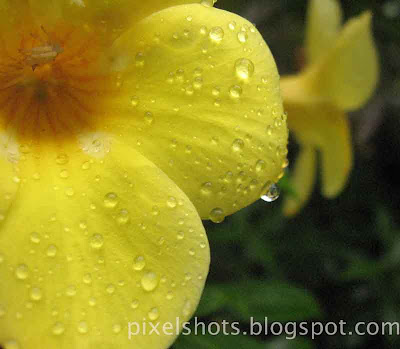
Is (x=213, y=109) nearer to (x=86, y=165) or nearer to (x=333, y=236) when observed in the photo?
(x=86, y=165)

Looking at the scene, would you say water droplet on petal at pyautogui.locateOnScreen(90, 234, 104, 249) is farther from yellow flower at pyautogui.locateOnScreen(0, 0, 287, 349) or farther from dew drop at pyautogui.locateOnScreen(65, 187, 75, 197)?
dew drop at pyautogui.locateOnScreen(65, 187, 75, 197)

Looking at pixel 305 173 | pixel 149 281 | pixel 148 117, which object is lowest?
pixel 305 173

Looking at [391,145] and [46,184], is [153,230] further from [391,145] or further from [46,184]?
[391,145]

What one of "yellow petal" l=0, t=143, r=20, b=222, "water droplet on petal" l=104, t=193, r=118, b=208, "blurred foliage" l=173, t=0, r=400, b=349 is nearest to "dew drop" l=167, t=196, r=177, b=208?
"water droplet on petal" l=104, t=193, r=118, b=208

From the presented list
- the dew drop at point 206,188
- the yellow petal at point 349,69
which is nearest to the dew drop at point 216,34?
the dew drop at point 206,188

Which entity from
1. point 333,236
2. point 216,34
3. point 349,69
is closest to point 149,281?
point 216,34

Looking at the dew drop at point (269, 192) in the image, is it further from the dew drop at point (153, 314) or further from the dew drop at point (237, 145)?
the dew drop at point (153, 314)

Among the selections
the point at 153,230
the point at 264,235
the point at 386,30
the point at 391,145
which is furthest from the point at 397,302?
the point at 153,230
